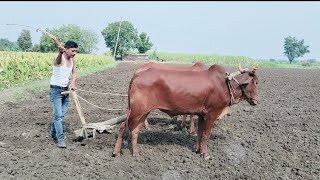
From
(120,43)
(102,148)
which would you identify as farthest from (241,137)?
(120,43)

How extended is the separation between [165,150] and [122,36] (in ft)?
258

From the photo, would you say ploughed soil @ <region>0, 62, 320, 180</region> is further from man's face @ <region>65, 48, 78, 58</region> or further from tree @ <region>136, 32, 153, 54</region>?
tree @ <region>136, 32, 153, 54</region>

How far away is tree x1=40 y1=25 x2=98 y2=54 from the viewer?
60203mm

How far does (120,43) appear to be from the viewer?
83000 mm

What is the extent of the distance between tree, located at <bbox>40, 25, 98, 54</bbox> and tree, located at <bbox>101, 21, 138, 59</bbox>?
2.85 metres

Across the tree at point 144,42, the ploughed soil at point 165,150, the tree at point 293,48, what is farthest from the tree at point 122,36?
the ploughed soil at point 165,150

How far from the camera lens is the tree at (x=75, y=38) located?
60.2 m

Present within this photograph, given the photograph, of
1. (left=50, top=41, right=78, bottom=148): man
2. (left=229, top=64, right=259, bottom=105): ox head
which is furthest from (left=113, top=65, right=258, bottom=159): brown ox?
(left=50, top=41, right=78, bottom=148): man

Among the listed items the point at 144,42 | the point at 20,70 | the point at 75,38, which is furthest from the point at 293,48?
the point at 20,70

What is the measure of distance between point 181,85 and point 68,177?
8.32 feet

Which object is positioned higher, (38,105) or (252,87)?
(252,87)

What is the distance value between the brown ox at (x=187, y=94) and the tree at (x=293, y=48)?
116924 millimetres

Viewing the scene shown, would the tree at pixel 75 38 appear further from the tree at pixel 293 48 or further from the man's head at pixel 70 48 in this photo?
the tree at pixel 293 48

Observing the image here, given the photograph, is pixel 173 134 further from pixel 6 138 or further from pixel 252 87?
pixel 6 138
